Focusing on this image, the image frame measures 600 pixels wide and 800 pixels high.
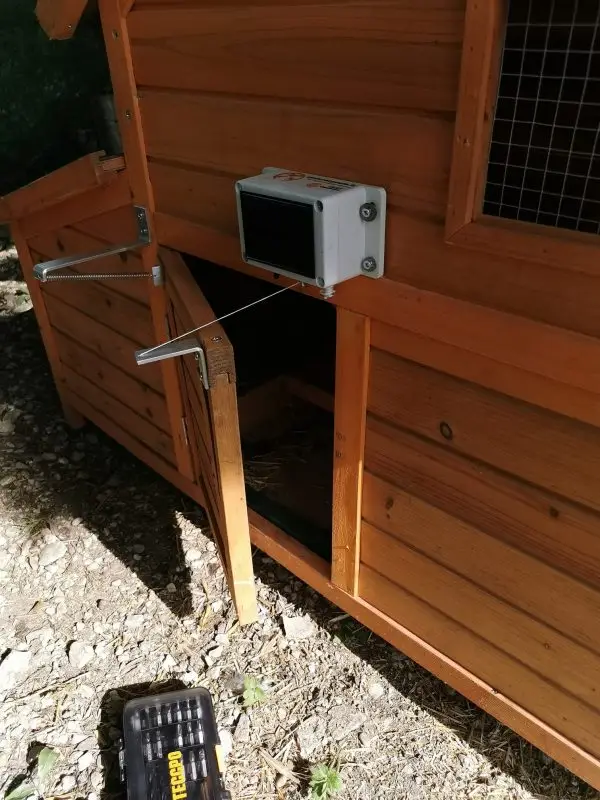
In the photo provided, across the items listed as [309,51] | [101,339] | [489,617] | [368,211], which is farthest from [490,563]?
[101,339]

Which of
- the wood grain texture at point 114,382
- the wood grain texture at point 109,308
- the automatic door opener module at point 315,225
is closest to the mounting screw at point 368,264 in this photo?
the automatic door opener module at point 315,225

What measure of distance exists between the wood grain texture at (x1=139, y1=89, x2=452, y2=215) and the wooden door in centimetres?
28

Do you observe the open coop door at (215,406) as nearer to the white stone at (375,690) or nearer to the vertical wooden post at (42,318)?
the white stone at (375,690)

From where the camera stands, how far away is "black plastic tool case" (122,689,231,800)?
4.69 feet

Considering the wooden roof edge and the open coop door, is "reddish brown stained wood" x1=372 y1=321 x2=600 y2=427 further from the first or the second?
the wooden roof edge

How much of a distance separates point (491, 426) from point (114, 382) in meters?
1.47

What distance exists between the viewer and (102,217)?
1.79 m

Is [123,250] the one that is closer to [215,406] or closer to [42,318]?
[215,406]

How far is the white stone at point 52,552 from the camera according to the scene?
2.08m

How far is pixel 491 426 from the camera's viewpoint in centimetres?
112

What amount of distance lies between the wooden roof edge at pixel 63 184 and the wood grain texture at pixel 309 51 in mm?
257

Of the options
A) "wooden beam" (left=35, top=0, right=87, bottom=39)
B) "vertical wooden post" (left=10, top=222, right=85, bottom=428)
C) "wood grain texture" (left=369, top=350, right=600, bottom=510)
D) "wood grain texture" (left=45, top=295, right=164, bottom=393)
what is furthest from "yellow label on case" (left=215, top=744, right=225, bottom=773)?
"wooden beam" (left=35, top=0, right=87, bottom=39)

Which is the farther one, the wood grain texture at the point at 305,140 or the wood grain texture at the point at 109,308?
the wood grain texture at the point at 109,308

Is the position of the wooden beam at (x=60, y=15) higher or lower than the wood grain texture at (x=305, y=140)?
higher
